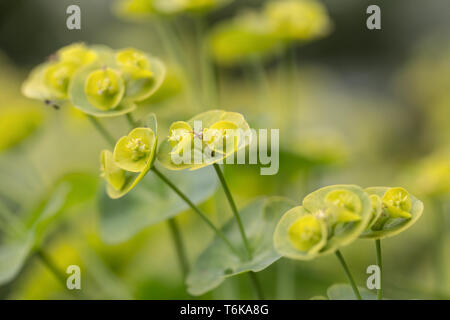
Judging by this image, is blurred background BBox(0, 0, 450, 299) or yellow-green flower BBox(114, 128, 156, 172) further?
blurred background BBox(0, 0, 450, 299)

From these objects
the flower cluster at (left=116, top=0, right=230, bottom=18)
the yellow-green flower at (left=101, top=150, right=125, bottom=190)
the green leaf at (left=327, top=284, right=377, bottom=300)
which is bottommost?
the green leaf at (left=327, top=284, right=377, bottom=300)

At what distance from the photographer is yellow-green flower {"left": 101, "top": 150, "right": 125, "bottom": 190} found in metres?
0.50

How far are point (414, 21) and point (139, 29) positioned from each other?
1384 millimetres

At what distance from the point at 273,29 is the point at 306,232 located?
504mm

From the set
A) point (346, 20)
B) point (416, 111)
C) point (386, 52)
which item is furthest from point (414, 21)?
point (416, 111)

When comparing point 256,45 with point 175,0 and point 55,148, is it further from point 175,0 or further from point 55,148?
point 55,148

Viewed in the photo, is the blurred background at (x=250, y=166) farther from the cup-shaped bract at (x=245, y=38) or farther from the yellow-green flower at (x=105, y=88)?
the yellow-green flower at (x=105, y=88)

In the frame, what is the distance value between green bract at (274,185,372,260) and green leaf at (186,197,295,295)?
0.09 metres

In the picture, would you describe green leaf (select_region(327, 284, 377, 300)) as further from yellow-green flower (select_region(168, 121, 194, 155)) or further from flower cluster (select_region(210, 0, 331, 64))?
flower cluster (select_region(210, 0, 331, 64))

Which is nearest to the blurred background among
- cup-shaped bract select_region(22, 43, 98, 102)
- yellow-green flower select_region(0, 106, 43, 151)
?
yellow-green flower select_region(0, 106, 43, 151)

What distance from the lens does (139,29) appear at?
221 cm

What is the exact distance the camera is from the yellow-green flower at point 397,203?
44 cm

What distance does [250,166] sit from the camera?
0.85m

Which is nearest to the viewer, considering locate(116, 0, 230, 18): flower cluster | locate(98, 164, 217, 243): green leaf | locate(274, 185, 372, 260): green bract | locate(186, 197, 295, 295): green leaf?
locate(274, 185, 372, 260): green bract
